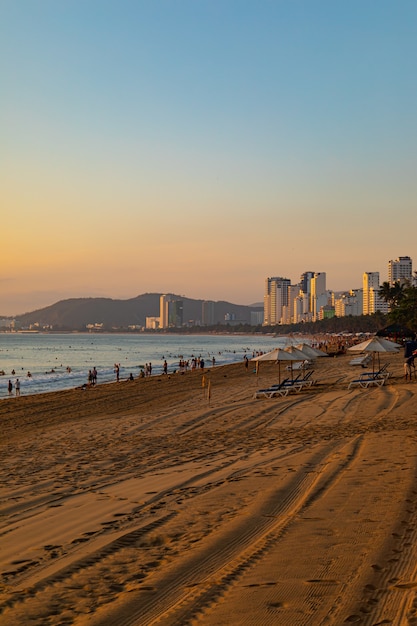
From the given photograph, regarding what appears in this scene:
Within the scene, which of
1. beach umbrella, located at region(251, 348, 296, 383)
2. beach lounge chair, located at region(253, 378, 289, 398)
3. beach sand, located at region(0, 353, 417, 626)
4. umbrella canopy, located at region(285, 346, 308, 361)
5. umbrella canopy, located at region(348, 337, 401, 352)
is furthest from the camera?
umbrella canopy, located at region(348, 337, 401, 352)

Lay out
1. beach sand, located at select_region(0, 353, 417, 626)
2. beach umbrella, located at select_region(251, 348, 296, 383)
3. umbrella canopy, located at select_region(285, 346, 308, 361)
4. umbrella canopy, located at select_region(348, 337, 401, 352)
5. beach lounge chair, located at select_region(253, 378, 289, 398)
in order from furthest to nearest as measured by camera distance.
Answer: umbrella canopy, located at select_region(348, 337, 401, 352) → umbrella canopy, located at select_region(285, 346, 308, 361) → beach umbrella, located at select_region(251, 348, 296, 383) → beach lounge chair, located at select_region(253, 378, 289, 398) → beach sand, located at select_region(0, 353, 417, 626)

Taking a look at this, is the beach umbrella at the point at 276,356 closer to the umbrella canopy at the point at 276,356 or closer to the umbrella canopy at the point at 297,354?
the umbrella canopy at the point at 276,356

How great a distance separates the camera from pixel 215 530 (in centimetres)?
584

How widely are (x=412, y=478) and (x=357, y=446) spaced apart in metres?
3.00

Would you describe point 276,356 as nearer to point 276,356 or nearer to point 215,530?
point 276,356

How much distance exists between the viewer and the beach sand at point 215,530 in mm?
4062

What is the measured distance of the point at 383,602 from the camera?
A: 393cm

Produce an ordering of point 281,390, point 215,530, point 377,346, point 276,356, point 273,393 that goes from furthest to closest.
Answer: point 377,346, point 276,356, point 281,390, point 273,393, point 215,530

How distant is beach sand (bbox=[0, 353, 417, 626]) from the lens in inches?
160

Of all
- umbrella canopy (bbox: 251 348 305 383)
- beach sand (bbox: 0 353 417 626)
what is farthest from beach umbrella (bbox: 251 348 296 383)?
beach sand (bbox: 0 353 417 626)

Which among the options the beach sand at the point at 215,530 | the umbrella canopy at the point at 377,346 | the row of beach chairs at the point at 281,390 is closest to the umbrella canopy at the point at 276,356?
the row of beach chairs at the point at 281,390

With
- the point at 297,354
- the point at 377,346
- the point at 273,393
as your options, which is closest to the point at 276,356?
the point at 273,393

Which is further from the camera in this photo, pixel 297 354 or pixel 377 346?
pixel 297 354

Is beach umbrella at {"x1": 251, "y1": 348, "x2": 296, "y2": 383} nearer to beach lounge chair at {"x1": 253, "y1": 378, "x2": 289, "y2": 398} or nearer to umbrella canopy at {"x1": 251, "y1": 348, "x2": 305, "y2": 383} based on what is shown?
umbrella canopy at {"x1": 251, "y1": 348, "x2": 305, "y2": 383}
